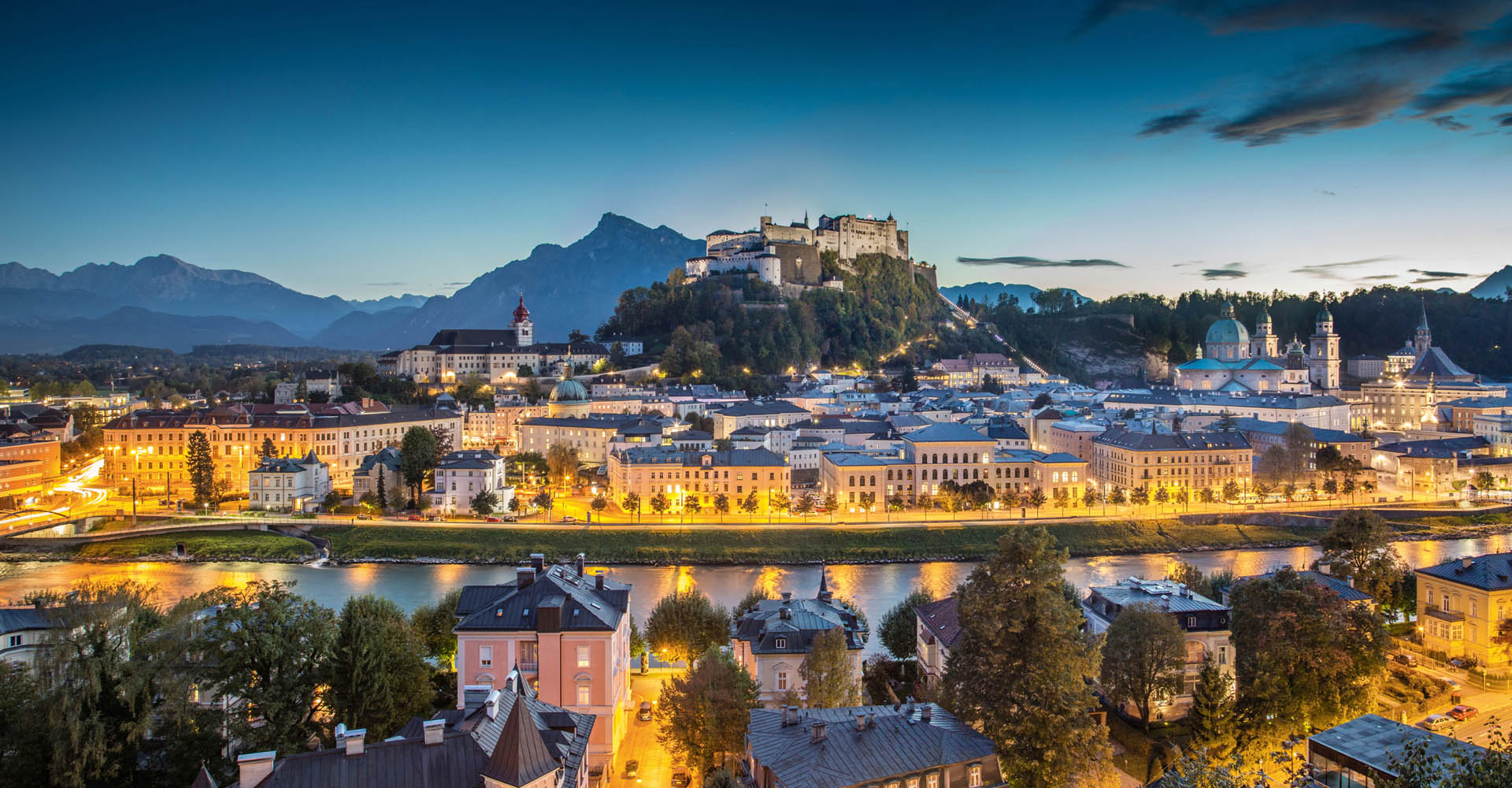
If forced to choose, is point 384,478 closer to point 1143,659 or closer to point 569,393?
point 569,393

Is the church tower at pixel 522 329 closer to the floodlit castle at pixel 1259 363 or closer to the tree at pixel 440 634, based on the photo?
the floodlit castle at pixel 1259 363

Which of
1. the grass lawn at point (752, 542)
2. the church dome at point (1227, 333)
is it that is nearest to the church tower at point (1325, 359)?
the church dome at point (1227, 333)

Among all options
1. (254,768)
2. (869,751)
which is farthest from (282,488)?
(869,751)

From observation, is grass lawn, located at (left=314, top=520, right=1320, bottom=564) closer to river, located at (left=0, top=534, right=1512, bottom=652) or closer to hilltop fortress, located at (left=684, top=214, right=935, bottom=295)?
river, located at (left=0, top=534, right=1512, bottom=652)

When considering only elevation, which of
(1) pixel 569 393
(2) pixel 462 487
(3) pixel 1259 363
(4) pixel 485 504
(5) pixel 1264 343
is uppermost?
(5) pixel 1264 343

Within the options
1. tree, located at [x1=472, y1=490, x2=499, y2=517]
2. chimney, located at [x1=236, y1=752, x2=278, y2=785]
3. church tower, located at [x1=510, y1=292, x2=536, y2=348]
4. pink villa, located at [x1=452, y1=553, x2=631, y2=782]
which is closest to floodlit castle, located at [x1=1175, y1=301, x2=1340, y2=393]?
church tower, located at [x1=510, y1=292, x2=536, y2=348]

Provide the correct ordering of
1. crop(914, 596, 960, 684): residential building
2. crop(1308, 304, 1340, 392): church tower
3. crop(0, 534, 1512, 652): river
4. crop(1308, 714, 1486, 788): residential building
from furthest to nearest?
1. crop(1308, 304, 1340, 392): church tower
2. crop(0, 534, 1512, 652): river
3. crop(914, 596, 960, 684): residential building
4. crop(1308, 714, 1486, 788): residential building
